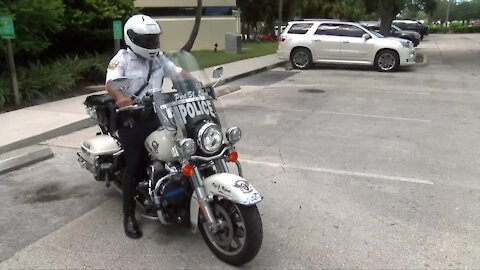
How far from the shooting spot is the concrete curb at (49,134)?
21.5 feet

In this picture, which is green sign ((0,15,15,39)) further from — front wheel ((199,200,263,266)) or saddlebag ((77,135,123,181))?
front wheel ((199,200,263,266))

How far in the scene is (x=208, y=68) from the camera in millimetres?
15656

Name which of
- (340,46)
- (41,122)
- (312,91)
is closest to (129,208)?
(41,122)

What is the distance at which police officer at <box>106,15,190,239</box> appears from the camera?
3.81 metres

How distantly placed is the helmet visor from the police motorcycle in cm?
27

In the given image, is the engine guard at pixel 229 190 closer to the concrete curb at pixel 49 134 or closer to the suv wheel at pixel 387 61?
the concrete curb at pixel 49 134

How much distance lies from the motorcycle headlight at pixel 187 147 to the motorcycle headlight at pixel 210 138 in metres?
0.07

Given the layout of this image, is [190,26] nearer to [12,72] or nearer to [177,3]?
[177,3]

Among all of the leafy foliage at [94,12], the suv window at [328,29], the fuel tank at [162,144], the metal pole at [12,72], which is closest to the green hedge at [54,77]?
the metal pole at [12,72]

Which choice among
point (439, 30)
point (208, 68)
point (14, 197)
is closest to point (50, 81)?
point (14, 197)

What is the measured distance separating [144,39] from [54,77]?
7.06 m

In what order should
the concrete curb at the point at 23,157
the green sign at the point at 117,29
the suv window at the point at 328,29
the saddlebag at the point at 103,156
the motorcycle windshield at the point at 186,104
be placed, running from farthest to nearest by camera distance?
the suv window at the point at 328,29
the green sign at the point at 117,29
the concrete curb at the point at 23,157
the saddlebag at the point at 103,156
the motorcycle windshield at the point at 186,104

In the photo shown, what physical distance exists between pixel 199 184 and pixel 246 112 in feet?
19.8

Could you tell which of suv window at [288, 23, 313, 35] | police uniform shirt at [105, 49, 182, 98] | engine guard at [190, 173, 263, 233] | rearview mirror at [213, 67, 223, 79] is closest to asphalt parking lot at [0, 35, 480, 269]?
engine guard at [190, 173, 263, 233]
